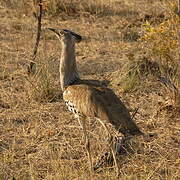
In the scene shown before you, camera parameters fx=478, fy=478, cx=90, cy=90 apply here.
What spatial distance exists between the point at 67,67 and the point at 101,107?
20.6 inches

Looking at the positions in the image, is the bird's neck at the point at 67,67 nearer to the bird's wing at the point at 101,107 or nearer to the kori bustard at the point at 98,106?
the kori bustard at the point at 98,106

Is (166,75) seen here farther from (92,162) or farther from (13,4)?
(13,4)

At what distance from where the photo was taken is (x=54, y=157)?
4.21 m

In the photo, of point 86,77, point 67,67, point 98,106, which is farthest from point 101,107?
point 86,77

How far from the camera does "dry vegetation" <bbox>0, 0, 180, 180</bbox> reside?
4.12 m

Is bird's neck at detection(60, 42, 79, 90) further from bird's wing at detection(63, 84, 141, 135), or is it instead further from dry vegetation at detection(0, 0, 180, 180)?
dry vegetation at detection(0, 0, 180, 180)

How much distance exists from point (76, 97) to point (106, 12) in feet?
18.8

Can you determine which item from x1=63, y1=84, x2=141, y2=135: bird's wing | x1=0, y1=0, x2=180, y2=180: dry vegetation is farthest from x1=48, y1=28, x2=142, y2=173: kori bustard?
x1=0, y1=0, x2=180, y2=180: dry vegetation

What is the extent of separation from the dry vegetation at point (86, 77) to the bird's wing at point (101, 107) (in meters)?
0.44

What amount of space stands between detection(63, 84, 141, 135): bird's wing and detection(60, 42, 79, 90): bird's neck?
0.64 ft

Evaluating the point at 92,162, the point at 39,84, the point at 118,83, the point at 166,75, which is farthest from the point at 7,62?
the point at 92,162

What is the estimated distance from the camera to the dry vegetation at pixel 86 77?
4.12 metres

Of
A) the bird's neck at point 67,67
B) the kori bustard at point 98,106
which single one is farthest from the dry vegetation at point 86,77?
the bird's neck at point 67,67

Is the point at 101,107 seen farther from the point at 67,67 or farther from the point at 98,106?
the point at 67,67
